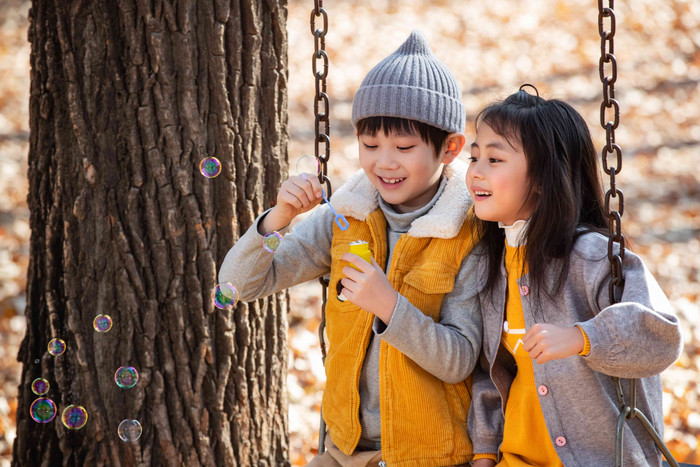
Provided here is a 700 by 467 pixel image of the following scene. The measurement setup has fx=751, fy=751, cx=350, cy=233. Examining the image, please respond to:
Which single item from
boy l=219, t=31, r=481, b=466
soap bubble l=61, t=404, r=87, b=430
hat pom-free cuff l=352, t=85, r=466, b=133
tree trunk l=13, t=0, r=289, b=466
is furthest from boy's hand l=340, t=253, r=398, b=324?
soap bubble l=61, t=404, r=87, b=430

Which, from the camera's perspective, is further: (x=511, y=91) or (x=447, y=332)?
(x=511, y=91)

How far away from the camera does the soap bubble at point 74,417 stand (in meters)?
2.63

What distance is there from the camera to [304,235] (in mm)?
2619

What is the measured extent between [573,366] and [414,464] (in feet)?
1.84

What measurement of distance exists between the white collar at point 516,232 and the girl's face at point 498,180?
0.11 feet

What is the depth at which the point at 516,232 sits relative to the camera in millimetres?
2332

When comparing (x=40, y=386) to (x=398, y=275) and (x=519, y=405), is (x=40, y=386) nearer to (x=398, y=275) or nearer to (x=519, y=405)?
(x=398, y=275)

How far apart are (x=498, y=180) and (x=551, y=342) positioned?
1.78 feet

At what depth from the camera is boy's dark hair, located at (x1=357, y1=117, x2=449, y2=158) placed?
2428 millimetres

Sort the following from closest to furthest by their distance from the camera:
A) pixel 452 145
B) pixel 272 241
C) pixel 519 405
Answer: pixel 519 405 → pixel 272 241 → pixel 452 145

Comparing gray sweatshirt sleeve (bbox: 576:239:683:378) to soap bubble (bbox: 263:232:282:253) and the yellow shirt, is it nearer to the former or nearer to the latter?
the yellow shirt

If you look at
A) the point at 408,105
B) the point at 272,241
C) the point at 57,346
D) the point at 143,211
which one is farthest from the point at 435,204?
the point at 57,346

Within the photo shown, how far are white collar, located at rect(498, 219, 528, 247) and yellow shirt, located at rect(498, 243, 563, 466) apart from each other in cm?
2

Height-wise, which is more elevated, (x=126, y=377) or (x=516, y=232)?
(x=516, y=232)
